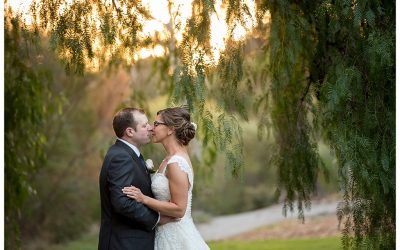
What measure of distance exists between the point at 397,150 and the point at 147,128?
152 centimetres

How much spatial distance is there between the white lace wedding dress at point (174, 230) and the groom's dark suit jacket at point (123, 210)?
7cm

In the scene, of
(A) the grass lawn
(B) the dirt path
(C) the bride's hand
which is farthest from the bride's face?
(B) the dirt path

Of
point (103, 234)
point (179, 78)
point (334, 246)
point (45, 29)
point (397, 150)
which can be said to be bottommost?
point (334, 246)

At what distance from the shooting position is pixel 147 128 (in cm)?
436

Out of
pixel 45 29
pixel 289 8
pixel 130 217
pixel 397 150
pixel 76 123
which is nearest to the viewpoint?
pixel 130 217

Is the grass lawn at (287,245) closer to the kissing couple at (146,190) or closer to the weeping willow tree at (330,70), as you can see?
the weeping willow tree at (330,70)

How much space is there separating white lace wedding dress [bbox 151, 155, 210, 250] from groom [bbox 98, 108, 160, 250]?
2.7 inches

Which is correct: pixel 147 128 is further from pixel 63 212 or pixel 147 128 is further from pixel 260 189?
pixel 260 189

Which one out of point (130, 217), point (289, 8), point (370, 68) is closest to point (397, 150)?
point (370, 68)

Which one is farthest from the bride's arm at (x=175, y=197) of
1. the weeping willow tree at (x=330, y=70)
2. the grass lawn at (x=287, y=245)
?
the grass lawn at (x=287, y=245)

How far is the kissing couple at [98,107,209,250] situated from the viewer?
413 cm

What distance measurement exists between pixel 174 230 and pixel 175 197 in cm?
25

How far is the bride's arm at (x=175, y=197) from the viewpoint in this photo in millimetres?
4188

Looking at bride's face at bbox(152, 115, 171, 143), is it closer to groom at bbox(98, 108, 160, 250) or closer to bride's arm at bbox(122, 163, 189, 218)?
groom at bbox(98, 108, 160, 250)
